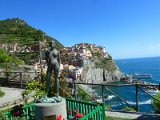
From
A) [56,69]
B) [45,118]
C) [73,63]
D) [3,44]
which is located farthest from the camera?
[73,63]

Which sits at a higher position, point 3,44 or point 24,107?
point 3,44

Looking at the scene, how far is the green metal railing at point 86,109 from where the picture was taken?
25.2 ft

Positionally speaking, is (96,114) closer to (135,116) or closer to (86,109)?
(86,109)

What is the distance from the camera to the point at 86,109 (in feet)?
28.9

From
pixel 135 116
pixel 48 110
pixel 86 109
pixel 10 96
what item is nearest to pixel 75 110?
pixel 86 109

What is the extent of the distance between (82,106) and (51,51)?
7.11ft

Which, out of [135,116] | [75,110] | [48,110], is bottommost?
[135,116]

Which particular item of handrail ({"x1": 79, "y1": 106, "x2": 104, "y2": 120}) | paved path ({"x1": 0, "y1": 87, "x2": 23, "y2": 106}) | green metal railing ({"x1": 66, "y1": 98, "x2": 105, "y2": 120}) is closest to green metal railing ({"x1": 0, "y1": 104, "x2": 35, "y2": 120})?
green metal railing ({"x1": 66, "y1": 98, "x2": 105, "y2": 120})

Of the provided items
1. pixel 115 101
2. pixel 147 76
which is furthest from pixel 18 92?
pixel 147 76

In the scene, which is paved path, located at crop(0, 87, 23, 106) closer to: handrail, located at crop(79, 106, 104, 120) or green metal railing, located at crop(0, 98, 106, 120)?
green metal railing, located at crop(0, 98, 106, 120)

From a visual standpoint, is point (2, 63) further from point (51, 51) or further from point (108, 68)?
point (108, 68)

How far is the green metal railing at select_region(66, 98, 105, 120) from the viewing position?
7696 millimetres

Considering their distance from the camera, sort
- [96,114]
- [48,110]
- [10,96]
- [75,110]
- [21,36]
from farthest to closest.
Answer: [21,36]
[10,96]
[75,110]
[96,114]
[48,110]

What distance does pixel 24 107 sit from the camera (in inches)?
355
